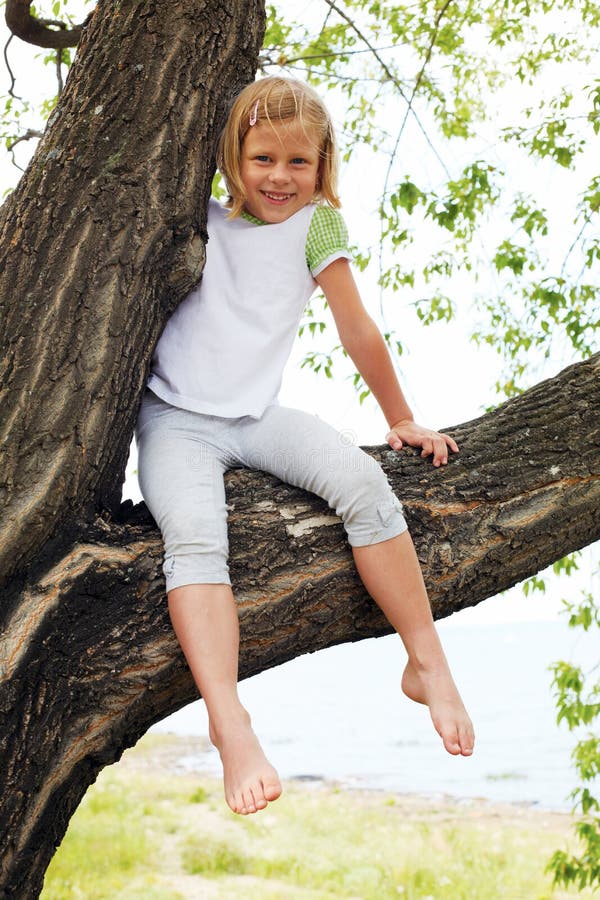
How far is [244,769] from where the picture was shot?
1.93 m

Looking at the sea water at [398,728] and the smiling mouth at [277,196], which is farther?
the sea water at [398,728]

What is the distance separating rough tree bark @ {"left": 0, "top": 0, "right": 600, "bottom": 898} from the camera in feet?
6.12

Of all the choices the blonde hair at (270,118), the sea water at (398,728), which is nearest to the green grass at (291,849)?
the sea water at (398,728)

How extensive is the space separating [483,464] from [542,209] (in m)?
3.03

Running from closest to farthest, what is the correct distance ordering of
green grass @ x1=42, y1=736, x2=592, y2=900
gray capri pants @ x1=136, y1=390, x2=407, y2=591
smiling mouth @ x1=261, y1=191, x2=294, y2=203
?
gray capri pants @ x1=136, y1=390, x2=407, y2=591
smiling mouth @ x1=261, y1=191, x2=294, y2=203
green grass @ x1=42, y1=736, x2=592, y2=900

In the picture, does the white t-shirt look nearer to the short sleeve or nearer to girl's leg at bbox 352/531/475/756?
the short sleeve

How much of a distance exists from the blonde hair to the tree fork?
73 cm

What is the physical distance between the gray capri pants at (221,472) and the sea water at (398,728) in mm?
6998

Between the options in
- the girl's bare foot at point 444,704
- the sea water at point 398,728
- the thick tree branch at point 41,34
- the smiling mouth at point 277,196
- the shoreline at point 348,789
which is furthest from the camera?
the sea water at point 398,728

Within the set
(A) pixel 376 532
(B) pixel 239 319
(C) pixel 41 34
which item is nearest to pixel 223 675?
(A) pixel 376 532

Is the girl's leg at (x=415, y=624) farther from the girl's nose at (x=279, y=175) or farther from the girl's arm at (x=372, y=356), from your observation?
the girl's nose at (x=279, y=175)

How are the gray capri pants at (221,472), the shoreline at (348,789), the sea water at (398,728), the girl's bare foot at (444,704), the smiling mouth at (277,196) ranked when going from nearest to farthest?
the gray capri pants at (221,472), the girl's bare foot at (444,704), the smiling mouth at (277,196), the shoreline at (348,789), the sea water at (398,728)

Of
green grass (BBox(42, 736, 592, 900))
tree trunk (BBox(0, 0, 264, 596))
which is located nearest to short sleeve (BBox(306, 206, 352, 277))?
tree trunk (BBox(0, 0, 264, 596))

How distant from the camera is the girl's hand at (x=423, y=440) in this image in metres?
2.28
